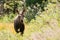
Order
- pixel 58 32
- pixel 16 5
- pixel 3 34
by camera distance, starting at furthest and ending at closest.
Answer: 1. pixel 16 5
2. pixel 3 34
3. pixel 58 32

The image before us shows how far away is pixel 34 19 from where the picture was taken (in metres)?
16.2

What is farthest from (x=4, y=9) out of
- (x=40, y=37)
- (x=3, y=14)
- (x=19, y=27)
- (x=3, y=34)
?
(x=40, y=37)

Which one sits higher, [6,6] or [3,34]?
[3,34]

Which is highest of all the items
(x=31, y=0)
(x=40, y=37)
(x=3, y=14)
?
(x=40, y=37)

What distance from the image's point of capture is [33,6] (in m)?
20.0

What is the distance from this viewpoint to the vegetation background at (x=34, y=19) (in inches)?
330

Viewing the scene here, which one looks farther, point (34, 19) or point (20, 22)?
point (34, 19)

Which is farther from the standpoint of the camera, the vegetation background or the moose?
the moose

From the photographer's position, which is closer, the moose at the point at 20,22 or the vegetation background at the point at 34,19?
the vegetation background at the point at 34,19

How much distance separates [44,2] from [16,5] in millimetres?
4404

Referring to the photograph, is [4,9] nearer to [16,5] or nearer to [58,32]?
[16,5]

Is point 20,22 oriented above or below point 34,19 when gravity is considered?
above

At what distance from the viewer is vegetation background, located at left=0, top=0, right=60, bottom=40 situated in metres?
8.37

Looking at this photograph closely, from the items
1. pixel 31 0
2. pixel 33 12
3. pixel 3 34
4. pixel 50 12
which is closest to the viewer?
pixel 3 34
